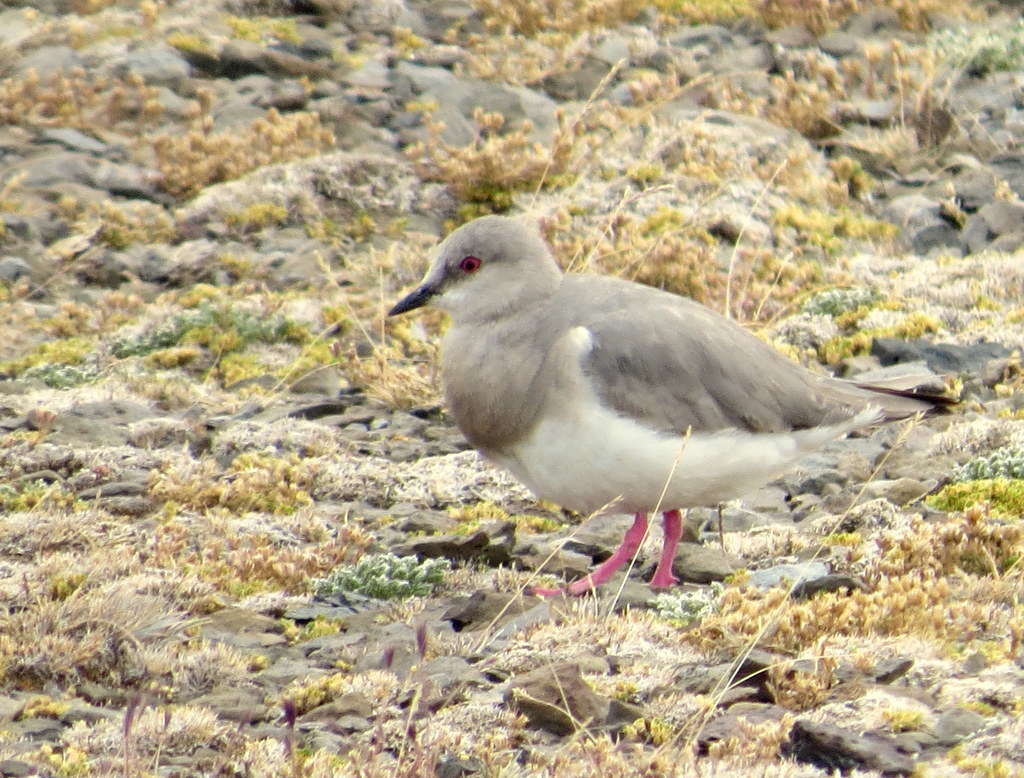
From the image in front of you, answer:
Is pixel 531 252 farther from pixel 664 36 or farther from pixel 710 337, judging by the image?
pixel 664 36

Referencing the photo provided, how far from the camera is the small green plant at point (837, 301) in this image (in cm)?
1034

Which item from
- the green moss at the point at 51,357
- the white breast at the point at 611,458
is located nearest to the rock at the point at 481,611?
the white breast at the point at 611,458

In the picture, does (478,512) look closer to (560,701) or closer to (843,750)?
(560,701)

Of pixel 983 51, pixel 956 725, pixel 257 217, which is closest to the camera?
pixel 956 725

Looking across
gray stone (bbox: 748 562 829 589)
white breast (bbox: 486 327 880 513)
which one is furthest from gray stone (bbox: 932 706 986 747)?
white breast (bbox: 486 327 880 513)

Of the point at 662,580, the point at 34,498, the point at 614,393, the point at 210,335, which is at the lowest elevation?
the point at 210,335

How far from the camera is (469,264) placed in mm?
7277

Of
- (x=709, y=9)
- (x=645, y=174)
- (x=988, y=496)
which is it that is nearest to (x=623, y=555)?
(x=988, y=496)

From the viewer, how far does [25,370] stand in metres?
9.73

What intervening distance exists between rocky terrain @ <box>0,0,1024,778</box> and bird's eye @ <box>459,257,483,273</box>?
129 centimetres

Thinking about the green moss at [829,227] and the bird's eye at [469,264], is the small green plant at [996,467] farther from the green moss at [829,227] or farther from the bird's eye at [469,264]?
the green moss at [829,227]

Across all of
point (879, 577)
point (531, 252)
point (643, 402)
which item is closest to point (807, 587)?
point (879, 577)

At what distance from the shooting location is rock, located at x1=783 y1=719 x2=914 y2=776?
15.0 ft

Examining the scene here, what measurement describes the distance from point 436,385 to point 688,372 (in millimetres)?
2826
